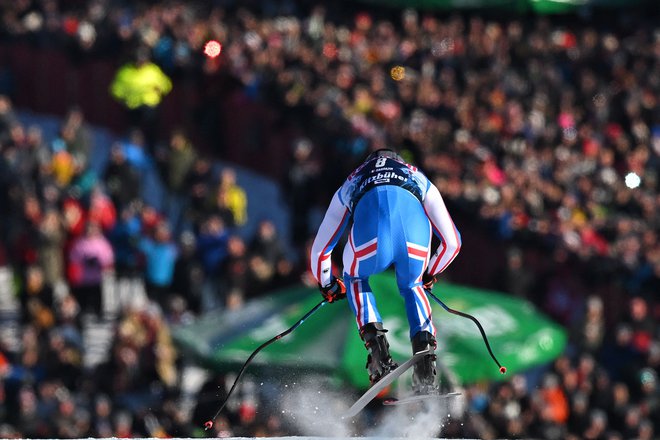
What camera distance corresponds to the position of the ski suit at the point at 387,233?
9.05m

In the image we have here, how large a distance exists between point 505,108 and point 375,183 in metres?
11.8

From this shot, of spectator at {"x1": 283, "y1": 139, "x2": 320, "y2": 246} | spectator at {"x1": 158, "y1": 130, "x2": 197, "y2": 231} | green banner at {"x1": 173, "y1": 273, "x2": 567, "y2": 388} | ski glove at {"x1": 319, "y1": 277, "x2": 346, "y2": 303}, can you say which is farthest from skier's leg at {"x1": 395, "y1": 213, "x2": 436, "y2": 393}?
spectator at {"x1": 158, "y1": 130, "x2": 197, "y2": 231}

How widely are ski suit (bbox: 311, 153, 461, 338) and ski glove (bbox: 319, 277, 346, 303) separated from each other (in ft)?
0.41

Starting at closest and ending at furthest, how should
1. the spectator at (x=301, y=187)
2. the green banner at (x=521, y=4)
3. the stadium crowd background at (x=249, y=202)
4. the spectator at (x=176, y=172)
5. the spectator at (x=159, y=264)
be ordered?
the stadium crowd background at (x=249, y=202), the spectator at (x=159, y=264), the spectator at (x=176, y=172), the spectator at (x=301, y=187), the green banner at (x=521, y=4)

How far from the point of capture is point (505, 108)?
20.6 metres

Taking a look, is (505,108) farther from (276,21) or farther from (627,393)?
(627,393)

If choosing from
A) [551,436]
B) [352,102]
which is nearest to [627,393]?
[551,436]

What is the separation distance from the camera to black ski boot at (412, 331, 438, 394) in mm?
8977

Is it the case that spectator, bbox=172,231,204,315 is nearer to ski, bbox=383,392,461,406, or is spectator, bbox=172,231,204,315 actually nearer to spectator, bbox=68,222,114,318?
spectator, bbox=68,222,114,318

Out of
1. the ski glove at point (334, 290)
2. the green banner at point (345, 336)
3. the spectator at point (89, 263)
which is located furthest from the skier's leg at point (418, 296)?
the spectator at point (89, 263)

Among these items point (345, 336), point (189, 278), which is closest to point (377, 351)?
point (345, 336)

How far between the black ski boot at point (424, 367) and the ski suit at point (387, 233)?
0.06 metres

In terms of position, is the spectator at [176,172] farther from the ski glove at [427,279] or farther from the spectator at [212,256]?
the ski glove at [427,279]

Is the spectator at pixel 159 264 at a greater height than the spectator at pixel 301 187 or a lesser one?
lesser
